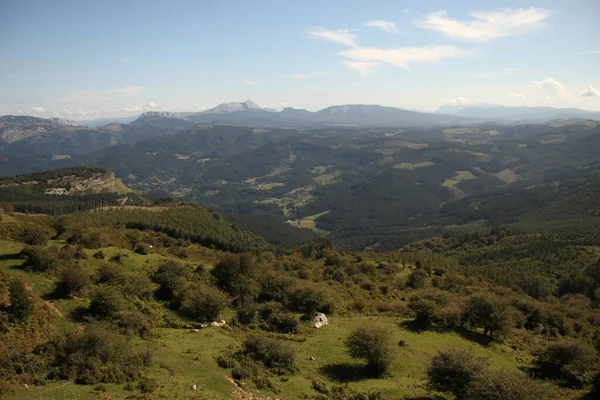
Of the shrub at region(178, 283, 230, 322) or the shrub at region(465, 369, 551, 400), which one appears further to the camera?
the shrub at region(178, 283, 230, 322)

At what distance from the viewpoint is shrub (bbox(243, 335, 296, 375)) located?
34281 mm

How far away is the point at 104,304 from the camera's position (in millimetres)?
38406

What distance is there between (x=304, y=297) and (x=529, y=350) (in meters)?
33.8

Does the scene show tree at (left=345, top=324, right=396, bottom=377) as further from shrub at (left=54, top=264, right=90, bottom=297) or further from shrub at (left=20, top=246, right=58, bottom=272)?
shrub at (left=20, top=246, right=58, bottom=272)

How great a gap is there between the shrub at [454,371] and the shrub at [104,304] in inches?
1346

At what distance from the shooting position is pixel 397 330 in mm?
49656

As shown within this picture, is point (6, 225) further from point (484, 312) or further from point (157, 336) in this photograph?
point (484, 312)

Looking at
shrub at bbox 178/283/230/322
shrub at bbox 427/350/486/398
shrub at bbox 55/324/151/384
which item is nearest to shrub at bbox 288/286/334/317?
shrub at bbox 178/283/230/322

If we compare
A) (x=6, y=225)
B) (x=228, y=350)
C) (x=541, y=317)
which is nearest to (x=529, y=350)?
(x=541, y=317)

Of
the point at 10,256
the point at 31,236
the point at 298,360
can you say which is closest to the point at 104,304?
the point at 10,256

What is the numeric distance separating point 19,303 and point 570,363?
58.7 metres

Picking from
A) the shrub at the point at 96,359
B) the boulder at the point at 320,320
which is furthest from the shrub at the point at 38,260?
the boulder at the point at 320,320

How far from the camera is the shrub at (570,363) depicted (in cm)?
3841

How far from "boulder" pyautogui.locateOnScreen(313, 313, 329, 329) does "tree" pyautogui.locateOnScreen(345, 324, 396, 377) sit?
1088cm
